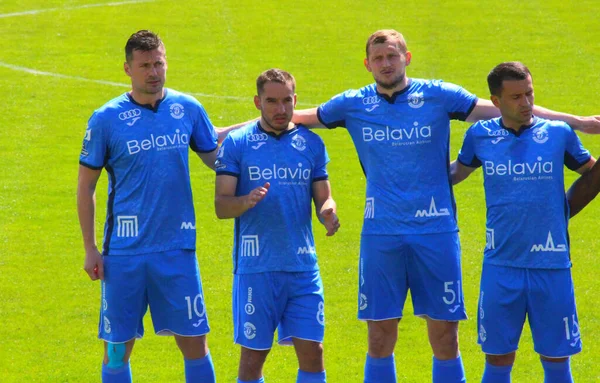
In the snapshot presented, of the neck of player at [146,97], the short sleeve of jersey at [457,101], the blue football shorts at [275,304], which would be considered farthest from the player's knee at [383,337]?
the neck of player at [146,97]

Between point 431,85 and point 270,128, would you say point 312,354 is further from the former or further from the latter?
point 431,85

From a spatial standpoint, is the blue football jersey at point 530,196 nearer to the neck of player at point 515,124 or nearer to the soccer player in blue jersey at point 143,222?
the neck of player at point 515,124

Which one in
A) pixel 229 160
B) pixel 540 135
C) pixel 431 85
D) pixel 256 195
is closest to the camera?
pixel 256 195

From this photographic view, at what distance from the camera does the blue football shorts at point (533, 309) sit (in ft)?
21.5

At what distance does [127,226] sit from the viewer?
674 centimetres

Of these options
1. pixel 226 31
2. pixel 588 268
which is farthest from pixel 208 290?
pixel 226 31

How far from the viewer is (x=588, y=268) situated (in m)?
10.8

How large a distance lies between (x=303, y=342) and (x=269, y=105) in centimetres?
150

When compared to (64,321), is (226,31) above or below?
above

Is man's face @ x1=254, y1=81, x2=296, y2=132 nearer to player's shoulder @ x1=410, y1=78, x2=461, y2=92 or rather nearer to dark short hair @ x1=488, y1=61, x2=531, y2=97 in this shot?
player's shoulder @ x1=410, y1=78, x2=461, y2=92

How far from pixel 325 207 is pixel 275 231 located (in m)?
0.37

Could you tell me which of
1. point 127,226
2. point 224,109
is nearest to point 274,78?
point 127,226

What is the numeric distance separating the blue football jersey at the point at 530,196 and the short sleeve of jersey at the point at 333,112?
1024 millimetres

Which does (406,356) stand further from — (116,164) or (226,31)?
(226,31)
